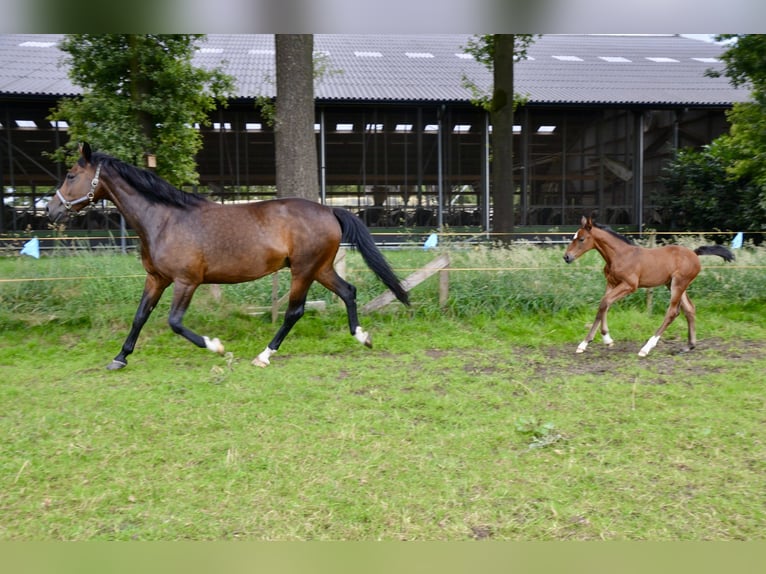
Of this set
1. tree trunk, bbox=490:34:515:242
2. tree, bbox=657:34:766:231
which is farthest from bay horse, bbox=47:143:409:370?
tree, bbox=657:34:766:231

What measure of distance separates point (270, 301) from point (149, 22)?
3.94m

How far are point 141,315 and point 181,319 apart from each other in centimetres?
47

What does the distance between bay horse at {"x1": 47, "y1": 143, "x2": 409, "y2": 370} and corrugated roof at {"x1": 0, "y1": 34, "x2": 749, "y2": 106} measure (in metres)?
10.4

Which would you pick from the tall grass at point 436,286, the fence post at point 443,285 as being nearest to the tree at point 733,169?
the tall grass at point 436,286

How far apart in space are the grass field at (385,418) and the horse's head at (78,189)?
1.61 metres

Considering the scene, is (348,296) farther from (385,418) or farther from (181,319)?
(385,418)

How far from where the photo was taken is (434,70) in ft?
73.2

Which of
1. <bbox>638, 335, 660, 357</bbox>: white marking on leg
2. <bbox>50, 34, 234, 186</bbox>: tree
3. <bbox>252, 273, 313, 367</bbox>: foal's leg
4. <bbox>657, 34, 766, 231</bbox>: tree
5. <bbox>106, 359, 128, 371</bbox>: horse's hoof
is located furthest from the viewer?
<bbox>50, 34, 234, 186</bbox>: tree

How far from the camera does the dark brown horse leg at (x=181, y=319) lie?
5754mm

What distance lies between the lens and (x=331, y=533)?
9.43ft

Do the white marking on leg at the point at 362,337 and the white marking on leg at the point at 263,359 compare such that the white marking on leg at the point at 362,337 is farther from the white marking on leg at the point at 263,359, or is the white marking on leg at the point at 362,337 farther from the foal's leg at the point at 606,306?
the foal's leg at the point at 606,306

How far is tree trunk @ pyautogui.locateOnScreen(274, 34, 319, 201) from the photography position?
7.93 metres

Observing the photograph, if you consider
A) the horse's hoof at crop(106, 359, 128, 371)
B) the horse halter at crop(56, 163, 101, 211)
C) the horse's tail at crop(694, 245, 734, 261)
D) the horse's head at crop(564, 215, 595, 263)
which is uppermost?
the horse halter at crop(56, 163, 101, 211)

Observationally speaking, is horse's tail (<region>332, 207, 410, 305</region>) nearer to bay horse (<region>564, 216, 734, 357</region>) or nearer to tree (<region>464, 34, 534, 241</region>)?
bay horse (<region>564, 216, 734, 357</region>)
